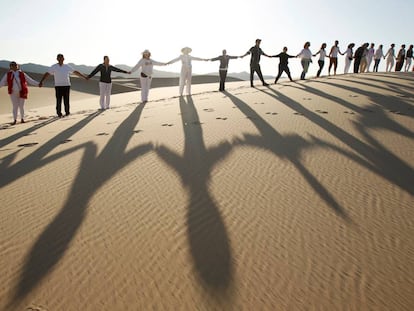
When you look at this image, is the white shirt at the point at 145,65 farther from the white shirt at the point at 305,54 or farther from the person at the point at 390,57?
the person at the point at 390,57

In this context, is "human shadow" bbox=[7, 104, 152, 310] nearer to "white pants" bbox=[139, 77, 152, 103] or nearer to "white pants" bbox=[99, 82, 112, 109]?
"white pants" bbox=[99, 82, 112, 109]

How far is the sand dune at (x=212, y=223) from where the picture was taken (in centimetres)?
154

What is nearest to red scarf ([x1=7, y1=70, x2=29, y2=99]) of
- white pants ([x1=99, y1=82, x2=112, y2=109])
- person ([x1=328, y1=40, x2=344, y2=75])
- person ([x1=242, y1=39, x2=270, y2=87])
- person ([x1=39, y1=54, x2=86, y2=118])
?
person ([x1=39, y1=54, x2=86, y2=118])

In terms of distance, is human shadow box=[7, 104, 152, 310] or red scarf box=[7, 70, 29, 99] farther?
red scarf box=[7, 70, 29, 99]

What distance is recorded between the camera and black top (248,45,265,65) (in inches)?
426

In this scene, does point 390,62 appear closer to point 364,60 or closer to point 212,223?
point 364,60

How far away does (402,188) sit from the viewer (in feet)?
8.83

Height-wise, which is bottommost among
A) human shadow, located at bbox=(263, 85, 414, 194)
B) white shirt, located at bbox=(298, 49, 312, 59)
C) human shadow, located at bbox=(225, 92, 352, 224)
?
human shadow, located at bbox=(225, 92, 352, 224)

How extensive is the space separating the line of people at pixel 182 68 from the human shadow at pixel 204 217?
18.7ft

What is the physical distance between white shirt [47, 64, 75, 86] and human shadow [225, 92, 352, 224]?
18.5 ft

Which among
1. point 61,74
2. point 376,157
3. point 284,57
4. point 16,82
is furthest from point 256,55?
point 376,157

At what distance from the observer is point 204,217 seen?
2234 mm

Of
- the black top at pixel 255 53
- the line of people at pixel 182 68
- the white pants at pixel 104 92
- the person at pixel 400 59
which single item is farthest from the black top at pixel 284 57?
the person at pixel 400 59

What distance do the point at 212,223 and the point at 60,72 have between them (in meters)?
7.61
